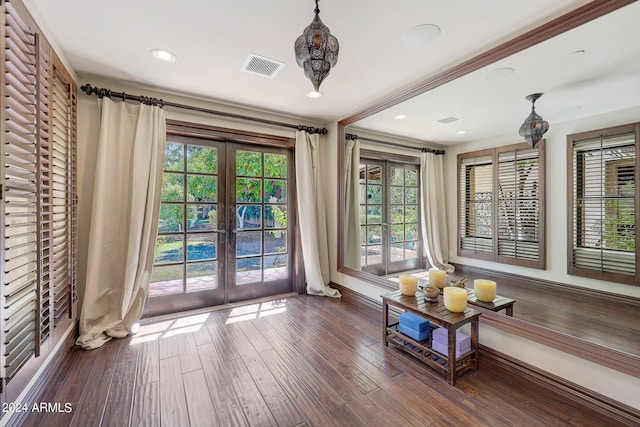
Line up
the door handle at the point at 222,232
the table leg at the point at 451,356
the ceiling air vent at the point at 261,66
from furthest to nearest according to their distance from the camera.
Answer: the door handle at the point at 222,232, the ceiling air vent at the point at 261,66, the table leg at the point at 451,356

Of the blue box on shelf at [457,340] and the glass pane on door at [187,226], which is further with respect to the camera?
the glass pane on door at [187,226]

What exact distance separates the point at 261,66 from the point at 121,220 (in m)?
1.97

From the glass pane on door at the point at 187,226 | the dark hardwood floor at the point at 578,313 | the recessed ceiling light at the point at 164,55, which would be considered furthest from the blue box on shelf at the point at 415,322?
the recessed ceiling light at the point at 164,55

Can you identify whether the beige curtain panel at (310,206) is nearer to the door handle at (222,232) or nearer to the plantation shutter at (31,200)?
the door handle at (222,232)

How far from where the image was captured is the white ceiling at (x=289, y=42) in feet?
5.34

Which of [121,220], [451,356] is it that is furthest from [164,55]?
[451,356]

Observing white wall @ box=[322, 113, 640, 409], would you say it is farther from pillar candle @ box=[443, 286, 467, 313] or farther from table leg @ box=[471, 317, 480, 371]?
pillar candle @ box=[443, 286, 467, 313]

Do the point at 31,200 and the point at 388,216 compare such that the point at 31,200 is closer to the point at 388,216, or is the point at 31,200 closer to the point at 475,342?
the point at 475,342

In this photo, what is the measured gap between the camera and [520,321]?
1847 mm

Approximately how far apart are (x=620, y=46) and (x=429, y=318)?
214 centimetres

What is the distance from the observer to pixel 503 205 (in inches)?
97.0

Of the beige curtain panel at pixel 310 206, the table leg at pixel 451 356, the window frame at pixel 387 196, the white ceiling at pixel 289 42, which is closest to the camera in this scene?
the white ceiling at pixel 289 42

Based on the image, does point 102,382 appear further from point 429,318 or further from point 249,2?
point 249,2

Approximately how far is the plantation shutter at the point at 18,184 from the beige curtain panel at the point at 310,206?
243 cm
